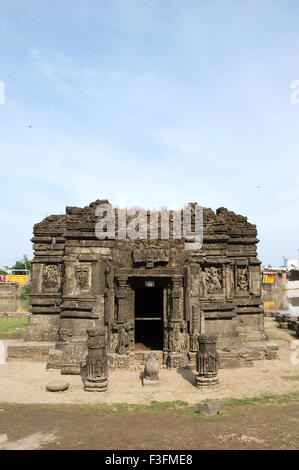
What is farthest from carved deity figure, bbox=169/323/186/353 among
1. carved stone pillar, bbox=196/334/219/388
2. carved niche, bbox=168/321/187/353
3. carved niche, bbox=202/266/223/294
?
carved stone pillar, bbox=196/334/219/388

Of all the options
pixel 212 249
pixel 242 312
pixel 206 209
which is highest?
pixel 206 209

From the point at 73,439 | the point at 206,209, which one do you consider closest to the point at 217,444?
the point at 73,439

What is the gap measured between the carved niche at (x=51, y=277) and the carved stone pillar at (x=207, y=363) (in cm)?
750

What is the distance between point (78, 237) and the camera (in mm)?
13156

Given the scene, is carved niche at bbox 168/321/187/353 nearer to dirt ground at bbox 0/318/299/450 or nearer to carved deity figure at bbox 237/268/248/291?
dirt ground at bbox 0/318/299/450

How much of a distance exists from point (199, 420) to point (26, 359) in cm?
806

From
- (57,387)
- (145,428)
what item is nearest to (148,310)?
(57,387)

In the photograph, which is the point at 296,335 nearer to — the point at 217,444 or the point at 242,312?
the point at 242,312

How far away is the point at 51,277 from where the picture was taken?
51.0ft

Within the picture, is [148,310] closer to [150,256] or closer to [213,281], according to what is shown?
[213,281]

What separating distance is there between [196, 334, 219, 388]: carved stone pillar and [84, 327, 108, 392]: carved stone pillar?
8.29 feet

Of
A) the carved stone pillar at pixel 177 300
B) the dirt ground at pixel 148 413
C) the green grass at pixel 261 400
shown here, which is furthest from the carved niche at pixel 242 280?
the green grass at pixel 261 400

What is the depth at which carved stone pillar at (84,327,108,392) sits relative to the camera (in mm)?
9641

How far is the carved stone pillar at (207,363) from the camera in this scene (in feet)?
32.3
